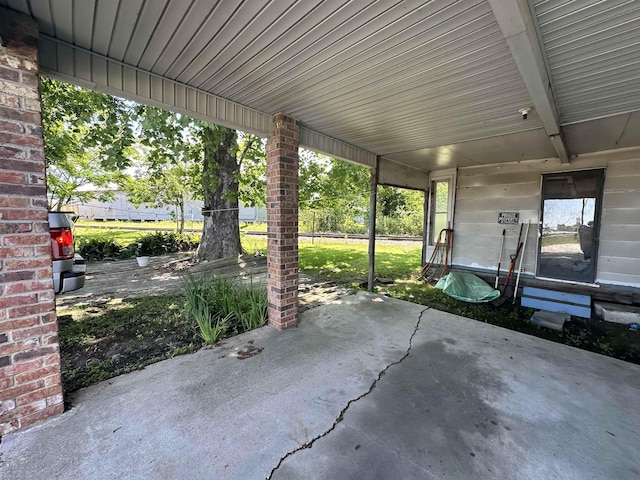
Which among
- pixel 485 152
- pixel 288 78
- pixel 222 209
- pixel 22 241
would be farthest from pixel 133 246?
pixel 485 152

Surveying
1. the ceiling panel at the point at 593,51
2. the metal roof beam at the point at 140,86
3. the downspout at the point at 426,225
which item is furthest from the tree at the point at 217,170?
the ceiling panel at the point at 593,51

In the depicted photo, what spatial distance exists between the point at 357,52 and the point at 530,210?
16.5ft

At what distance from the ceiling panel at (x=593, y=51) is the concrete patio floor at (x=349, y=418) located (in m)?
2.59

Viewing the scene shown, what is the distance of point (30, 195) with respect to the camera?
169cm

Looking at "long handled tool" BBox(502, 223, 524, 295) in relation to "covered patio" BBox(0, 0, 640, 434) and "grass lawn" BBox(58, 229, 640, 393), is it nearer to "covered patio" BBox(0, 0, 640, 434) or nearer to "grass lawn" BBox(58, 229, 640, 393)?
"grass lawn" BBox(58, 229, 640, 393)

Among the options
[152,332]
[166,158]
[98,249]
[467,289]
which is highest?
[166,158]

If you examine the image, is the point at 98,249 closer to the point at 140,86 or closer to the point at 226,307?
the point at 226,307

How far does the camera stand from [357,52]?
2012 mm

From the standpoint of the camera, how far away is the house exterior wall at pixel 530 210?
4301mm

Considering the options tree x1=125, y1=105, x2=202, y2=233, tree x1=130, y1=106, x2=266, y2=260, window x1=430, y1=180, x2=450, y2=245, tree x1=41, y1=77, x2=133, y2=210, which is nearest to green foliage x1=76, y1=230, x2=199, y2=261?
tree x1=125, y1=105, x2=202, y2=233

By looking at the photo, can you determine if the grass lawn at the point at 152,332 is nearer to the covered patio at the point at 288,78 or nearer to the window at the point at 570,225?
the covered patio at the point at 288,78

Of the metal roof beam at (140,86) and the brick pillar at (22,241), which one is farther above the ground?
the metal roof beam at (140,86)

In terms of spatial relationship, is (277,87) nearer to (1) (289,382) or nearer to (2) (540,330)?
(1) (289,382)

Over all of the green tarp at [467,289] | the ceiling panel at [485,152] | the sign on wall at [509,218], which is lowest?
the green tarp at [467,289]
